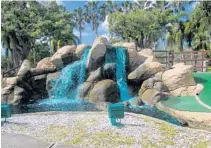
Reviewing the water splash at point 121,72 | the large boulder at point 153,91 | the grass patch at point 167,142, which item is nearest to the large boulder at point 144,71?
the water splash at point 121,72

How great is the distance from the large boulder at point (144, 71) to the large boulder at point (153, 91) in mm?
990

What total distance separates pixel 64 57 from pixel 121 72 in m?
3.80

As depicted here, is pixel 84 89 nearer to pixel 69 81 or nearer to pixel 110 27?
pixel 69 81

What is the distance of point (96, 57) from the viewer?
56.3 feet

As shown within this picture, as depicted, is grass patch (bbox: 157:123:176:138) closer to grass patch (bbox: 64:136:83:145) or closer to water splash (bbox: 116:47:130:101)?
grass patch (bbox: 64:136:83:145)

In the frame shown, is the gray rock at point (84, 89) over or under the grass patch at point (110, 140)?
under

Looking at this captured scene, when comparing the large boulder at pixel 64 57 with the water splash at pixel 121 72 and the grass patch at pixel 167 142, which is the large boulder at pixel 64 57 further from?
the grass patch at pixel 167 142

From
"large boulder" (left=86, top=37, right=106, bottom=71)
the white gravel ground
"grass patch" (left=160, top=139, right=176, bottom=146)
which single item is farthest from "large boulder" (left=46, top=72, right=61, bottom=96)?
"grass patch" (left=160, top=139, right=176, bottom=146)

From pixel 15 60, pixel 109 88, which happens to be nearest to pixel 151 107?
pixel 109 88

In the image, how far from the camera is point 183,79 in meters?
16.2

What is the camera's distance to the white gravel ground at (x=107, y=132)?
6.17 m

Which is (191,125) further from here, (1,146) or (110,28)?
(110,28)

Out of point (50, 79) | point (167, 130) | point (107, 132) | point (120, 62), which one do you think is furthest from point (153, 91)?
point (107, 132)

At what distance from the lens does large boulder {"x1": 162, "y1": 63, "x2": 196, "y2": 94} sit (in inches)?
631
